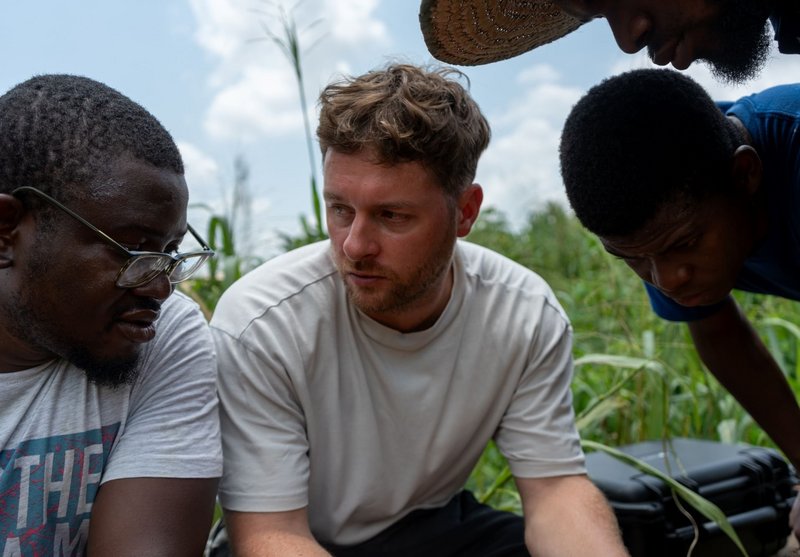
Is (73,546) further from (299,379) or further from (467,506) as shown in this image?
(467,506)

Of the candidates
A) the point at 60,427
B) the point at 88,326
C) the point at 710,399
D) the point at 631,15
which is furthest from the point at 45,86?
the point at 710,399

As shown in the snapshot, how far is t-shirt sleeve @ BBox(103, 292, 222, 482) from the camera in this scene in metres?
1.67

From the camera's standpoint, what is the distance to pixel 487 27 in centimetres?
191

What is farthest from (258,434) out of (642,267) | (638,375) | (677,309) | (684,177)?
(638,375)

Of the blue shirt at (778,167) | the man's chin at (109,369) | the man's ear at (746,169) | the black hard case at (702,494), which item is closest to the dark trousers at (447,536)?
the black hard case at (702,494)

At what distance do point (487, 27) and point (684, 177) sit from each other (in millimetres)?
514

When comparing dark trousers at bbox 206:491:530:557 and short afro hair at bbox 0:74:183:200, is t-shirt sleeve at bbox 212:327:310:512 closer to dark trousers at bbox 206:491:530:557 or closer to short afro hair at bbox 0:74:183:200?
dark trousers at bbox 206:491:530:557

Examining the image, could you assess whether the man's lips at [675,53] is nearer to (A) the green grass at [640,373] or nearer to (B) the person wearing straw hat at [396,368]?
(B) the person wearing straw hat at [396,368]

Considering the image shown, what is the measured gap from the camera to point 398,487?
7.09 ft

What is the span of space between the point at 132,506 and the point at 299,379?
503mm

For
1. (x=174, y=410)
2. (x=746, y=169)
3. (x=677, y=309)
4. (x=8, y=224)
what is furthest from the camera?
(x=677, y=309)

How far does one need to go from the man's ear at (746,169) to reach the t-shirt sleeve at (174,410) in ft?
3.79

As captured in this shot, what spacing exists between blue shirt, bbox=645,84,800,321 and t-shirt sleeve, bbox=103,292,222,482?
1.25m

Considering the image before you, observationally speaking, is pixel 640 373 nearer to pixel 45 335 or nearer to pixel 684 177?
pixel 684 177
